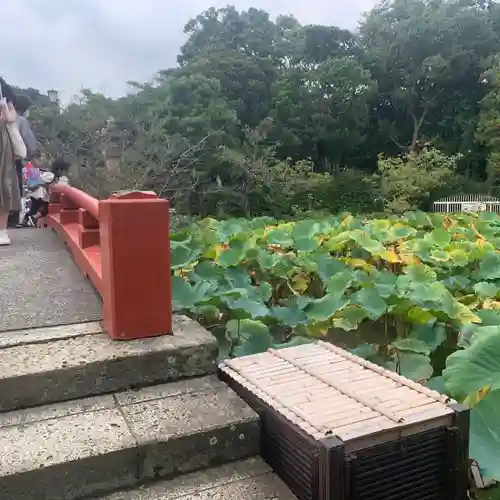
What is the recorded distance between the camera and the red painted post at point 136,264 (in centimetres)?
179

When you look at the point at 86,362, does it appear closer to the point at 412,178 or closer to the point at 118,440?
the point at 118,440

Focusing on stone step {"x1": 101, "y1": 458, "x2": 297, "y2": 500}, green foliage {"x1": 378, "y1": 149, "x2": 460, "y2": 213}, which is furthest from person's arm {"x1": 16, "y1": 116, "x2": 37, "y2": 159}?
green foliage {"x1": 378, "y1": 149, "x2": 460, "y2": 213}

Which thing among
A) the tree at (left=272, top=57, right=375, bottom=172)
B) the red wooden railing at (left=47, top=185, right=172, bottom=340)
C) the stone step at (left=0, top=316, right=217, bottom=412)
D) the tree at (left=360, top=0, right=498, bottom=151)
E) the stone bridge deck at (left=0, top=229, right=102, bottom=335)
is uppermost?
the tree at (left=360, top=0, right=498, bottom=151)

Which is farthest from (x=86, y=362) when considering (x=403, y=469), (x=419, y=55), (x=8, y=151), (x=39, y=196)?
(x=419, y=55)

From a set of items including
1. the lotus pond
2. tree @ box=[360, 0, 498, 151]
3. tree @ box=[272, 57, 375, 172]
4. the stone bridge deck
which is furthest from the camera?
tree @ box=[360, 0, 498, 151]

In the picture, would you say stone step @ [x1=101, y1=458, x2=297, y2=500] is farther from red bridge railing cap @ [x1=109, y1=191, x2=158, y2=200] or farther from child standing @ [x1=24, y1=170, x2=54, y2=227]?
child standing @ [x1=24, y1=170, x2=54, y2=227]

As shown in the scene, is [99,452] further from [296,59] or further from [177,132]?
[296,59]

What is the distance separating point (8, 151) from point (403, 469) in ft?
10.6

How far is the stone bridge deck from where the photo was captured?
7.00 ft

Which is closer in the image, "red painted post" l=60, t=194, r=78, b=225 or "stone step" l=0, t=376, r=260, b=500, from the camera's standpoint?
"stone step" l=0, t=376, r=260, b=500

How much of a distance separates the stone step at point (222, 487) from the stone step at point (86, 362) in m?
0.37

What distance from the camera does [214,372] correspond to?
6.07 feet

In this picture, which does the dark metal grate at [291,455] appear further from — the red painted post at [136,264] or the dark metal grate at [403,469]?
the red painted post at [136,264]

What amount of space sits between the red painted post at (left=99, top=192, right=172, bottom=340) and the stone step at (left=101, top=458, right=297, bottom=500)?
0.55 meters
